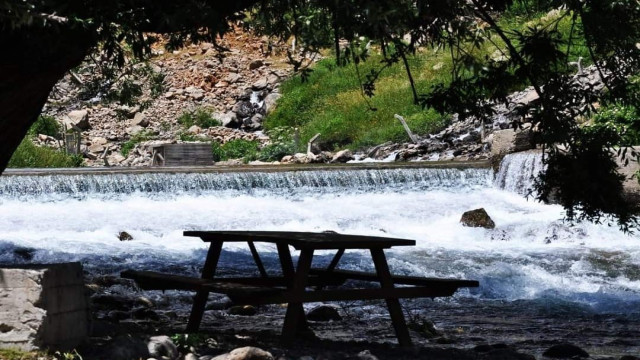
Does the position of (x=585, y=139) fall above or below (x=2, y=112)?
below

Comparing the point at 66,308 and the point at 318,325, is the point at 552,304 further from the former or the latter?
the point at 66,308

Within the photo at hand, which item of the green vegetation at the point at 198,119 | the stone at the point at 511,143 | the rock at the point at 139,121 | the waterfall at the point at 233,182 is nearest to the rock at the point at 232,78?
the green vegetation at the point at 198,119

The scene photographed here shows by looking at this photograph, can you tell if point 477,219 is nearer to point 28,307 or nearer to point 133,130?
point 28,307

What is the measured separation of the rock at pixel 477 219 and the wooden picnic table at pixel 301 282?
872 cm

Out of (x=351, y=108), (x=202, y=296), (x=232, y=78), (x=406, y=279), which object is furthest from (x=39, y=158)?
(x=406, y=279)

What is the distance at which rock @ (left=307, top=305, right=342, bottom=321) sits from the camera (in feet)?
31.7

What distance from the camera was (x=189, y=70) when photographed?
3456 cm

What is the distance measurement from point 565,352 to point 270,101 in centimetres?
2426

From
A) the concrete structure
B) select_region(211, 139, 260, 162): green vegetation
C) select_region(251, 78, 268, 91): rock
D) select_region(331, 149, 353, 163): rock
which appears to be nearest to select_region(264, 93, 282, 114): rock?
select_region(251, 78, 268, 91): rock

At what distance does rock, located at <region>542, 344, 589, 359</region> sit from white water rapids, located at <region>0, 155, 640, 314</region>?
356 cm

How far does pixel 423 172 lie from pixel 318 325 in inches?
400

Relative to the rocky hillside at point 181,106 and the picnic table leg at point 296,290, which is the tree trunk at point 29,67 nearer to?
the picnic table leg at point 296,290

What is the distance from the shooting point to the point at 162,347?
248 inches

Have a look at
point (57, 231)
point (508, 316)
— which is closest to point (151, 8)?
point (508, 316)
